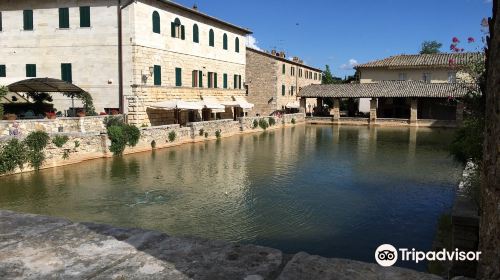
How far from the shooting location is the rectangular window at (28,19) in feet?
83.9

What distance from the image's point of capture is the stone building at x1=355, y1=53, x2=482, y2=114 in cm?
4594

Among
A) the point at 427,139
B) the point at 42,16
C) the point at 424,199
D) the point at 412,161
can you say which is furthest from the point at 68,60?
the point at 427,139

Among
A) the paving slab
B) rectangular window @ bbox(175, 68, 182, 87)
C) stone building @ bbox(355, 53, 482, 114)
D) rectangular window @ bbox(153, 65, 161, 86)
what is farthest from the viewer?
stone building @ bbox(355, 53, 482, 114)

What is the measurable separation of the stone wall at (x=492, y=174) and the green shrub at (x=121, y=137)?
19.3 m

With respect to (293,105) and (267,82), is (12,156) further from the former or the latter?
(293,105)

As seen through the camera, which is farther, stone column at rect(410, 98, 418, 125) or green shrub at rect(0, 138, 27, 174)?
stone column at rect(410, 98, 418, 125)

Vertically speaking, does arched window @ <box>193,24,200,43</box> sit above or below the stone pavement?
above

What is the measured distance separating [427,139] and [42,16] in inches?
1052

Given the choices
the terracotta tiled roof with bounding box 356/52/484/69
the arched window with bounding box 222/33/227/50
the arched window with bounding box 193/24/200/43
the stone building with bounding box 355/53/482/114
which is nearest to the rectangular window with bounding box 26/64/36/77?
the arched window with bounding box 193/24/200/43

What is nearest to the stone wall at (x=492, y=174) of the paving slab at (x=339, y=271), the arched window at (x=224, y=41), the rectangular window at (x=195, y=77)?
the paving slab at (x=339, y=271)

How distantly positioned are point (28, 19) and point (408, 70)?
3914 cm

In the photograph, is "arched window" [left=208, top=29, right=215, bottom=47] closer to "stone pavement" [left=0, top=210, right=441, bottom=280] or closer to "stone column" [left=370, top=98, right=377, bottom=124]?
"stone column" [left=370, top=98, right=377, bottom=124]

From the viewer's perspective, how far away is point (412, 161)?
19.5 meters

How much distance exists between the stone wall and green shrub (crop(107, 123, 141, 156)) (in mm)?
19274
